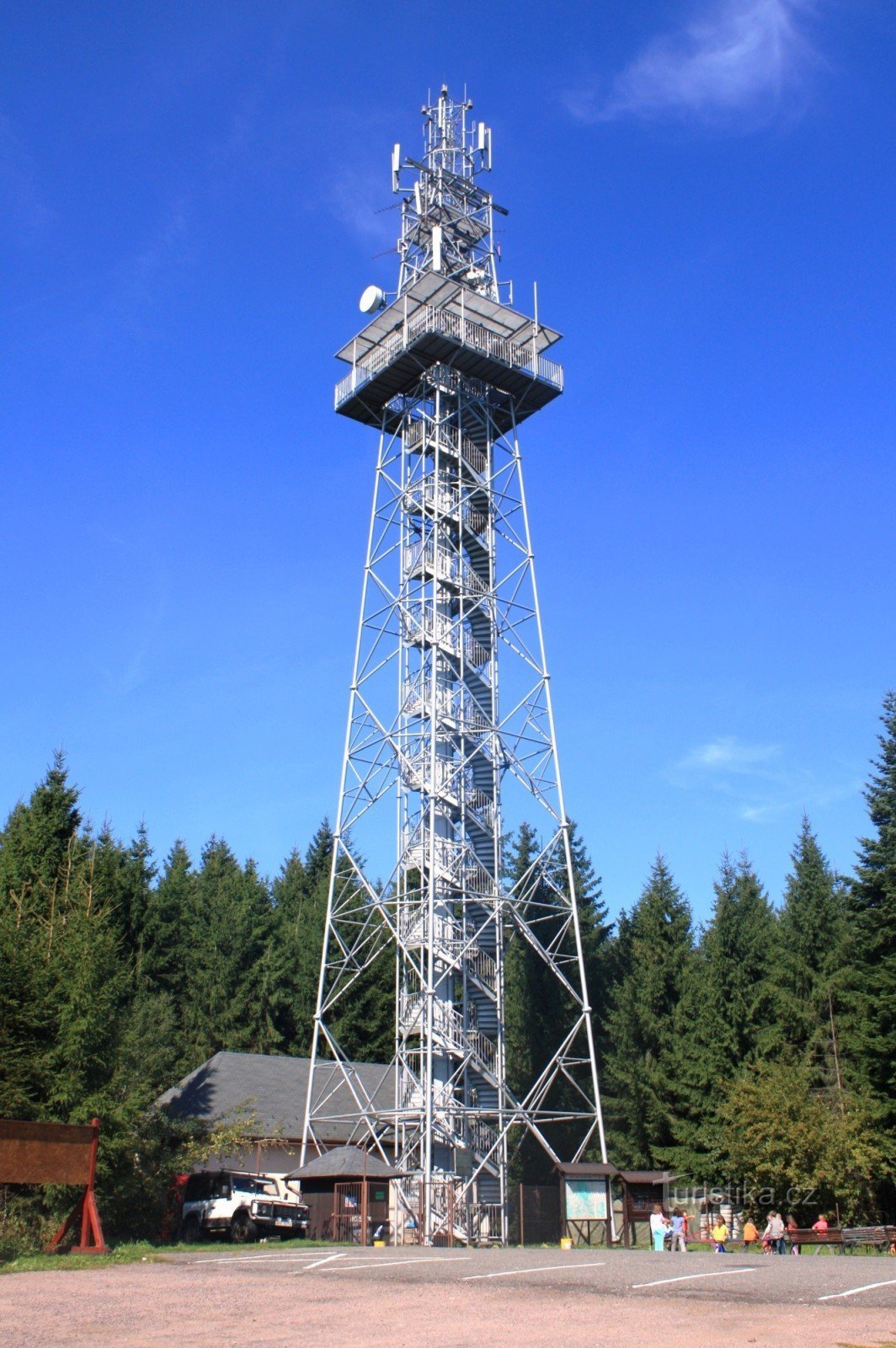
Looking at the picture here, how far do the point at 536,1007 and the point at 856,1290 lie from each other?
114 feet

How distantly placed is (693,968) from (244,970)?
70.2ft

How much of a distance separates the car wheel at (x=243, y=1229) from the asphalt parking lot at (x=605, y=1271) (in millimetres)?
5466

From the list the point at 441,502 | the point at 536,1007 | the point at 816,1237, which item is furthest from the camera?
the point at 536,1007

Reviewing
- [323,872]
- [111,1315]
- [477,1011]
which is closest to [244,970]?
[323,872]

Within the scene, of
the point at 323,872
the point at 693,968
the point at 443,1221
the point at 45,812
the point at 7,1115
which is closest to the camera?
the point at 7,1115

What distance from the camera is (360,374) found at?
3594cm

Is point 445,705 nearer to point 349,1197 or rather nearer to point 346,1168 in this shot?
point 346,1168

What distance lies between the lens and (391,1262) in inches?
709

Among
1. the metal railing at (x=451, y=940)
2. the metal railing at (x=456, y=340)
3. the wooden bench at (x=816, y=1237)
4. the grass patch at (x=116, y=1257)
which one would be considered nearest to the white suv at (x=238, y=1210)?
the grass patch at (x=116, y=1257)

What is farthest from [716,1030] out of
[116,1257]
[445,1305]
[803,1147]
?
[445,1305]

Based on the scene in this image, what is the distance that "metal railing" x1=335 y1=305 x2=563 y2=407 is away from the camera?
110 ft

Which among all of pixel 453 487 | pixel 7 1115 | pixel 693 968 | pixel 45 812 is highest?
pixel 453 487

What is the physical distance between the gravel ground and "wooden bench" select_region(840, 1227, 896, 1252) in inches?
415

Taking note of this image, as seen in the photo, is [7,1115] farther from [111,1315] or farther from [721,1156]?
[721,1156]
